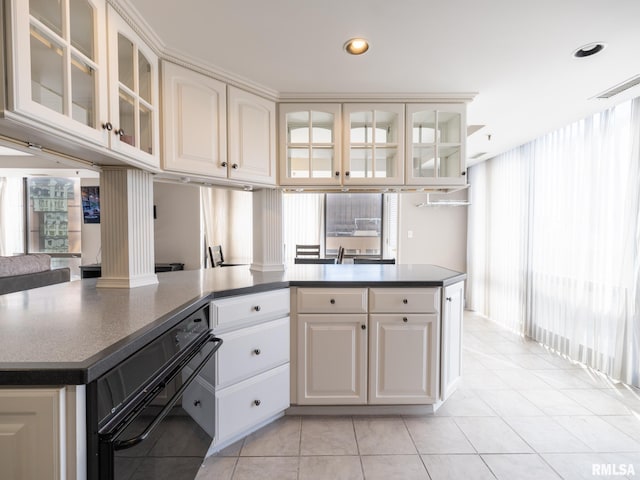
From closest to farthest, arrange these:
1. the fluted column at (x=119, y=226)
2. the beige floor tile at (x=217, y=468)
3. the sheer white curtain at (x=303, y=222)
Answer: the beige floor tile at (x=217, y=468), the fluted column at (x=119, y=226), the sheer white curtain at (x=303, y=222)

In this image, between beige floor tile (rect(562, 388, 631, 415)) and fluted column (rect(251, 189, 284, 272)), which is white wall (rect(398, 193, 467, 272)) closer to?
beige floor tile (rect(562, 388, 631, 415))

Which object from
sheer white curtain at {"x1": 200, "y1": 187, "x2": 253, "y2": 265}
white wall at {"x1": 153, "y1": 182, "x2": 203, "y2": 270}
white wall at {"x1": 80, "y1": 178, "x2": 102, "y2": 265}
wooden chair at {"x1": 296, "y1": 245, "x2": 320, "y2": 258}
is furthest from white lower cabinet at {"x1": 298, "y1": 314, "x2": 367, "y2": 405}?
white wall at {"x1": 80, "y1": 178, "x2": 102, "y2": 265}

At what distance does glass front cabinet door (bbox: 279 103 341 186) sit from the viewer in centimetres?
219

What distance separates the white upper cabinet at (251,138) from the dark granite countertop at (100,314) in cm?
72

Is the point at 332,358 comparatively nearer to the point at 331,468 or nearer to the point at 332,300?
the point at 332,300

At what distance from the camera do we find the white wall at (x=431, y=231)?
4.68 metres

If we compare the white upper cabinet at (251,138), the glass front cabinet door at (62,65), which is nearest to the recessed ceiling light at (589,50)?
the white upper cabinet at (251,138)

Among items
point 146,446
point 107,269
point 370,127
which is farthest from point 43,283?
point 370,127

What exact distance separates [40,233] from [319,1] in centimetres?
693

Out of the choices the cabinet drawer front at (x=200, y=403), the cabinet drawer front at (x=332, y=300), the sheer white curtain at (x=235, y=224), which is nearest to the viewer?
the cabinet drawer front at (x=200, y=403)

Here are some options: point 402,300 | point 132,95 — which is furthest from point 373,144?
point 132,95

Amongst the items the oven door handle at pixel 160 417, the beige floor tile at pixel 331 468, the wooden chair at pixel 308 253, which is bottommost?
the beige floor tile at pixel 331 468

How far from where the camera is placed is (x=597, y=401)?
7.04 feet

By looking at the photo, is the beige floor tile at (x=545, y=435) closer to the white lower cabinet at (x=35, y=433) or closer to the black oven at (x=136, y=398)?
the black oven at (x=136, y=398)
